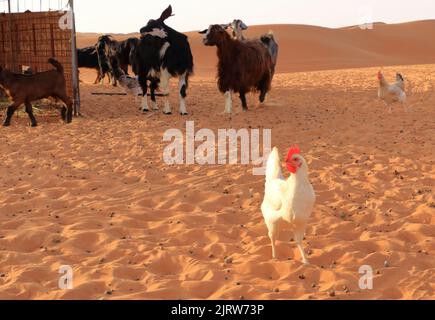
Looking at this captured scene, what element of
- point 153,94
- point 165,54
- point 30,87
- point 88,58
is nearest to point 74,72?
point 30,87

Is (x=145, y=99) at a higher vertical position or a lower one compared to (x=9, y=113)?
higher

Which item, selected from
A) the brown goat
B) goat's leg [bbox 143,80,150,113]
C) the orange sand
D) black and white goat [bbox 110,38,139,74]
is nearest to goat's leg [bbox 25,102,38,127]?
the orange sand

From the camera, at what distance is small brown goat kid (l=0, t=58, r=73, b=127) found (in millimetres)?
12586

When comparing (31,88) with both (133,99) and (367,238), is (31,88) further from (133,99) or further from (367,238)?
(367,238)

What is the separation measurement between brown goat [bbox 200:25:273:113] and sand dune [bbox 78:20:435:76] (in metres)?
24.5

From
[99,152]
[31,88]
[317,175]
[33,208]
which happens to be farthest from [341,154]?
[31,88]

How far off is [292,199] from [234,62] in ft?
28.2

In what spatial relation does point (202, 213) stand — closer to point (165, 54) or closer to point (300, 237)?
point (300, 237)

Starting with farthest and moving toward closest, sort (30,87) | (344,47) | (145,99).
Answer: (344,47) → (145,99) → (30,87)

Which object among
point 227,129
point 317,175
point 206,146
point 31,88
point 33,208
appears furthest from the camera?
point 31,88

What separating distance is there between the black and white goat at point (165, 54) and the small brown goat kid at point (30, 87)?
1969 millimetres

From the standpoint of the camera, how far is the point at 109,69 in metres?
20.7

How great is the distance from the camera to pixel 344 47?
50.2 meters

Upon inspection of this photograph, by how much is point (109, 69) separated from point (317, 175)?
1388cm
